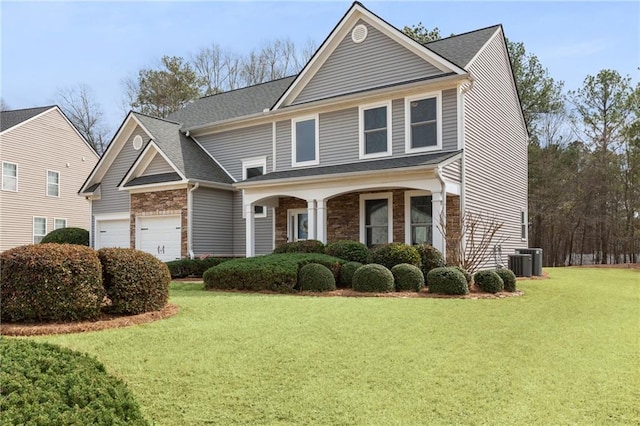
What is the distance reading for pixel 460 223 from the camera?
1332cm

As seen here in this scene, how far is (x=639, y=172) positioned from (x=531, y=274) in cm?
1463

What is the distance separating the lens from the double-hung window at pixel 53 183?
25.6 metres

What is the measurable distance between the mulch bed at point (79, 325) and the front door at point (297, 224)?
10.4m

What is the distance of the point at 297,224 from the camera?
17.9 metres

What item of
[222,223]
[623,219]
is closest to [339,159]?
[222,223]

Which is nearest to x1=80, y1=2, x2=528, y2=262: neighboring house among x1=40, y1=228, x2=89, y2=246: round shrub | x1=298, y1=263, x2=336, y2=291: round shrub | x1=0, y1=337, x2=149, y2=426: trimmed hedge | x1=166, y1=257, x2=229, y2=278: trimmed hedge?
x1=40, y1=228, x2=89, y2=246: round shrub

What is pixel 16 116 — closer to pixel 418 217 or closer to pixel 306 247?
pixel 306 247

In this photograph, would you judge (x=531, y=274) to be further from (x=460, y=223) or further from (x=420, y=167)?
(x=420, y=167)

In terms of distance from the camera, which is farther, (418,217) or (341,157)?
(341,157)

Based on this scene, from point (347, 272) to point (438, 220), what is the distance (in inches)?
127

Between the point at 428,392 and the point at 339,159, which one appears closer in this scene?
the point at 428,392

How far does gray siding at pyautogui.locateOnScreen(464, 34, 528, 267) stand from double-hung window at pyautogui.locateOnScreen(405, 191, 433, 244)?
1216 millimetres

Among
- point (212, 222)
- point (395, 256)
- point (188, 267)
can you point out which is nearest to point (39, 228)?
point (212, 222)

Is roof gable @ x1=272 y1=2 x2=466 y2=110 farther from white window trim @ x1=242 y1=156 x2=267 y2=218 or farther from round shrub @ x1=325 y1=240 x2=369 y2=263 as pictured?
round shrub @ x1=325 y1=240 x2=369 y2=263
